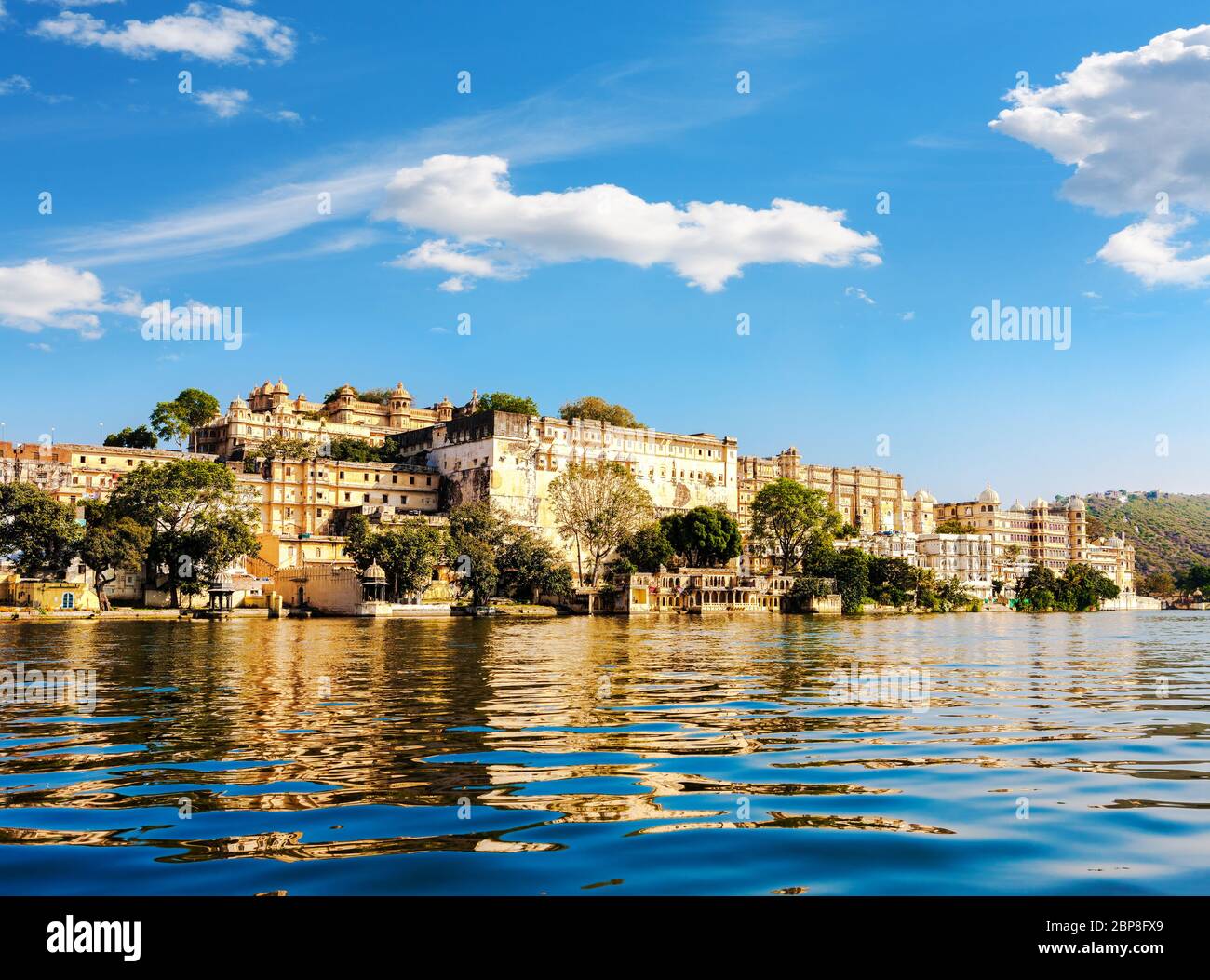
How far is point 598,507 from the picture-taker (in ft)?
335

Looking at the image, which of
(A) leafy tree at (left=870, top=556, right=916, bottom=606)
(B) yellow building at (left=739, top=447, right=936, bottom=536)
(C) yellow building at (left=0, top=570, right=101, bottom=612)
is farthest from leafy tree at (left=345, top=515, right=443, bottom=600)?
(B) yellow building at (left=739, top=447, right=936, bottom=536)

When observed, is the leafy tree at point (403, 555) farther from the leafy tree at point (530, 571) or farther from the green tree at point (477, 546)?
the leafy tree at point (530, 571)

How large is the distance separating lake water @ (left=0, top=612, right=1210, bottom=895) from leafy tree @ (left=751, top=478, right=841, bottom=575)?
8949cm

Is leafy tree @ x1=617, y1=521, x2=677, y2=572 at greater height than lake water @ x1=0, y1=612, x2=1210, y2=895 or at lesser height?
greater

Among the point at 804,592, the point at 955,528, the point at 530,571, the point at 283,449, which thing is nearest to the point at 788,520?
the point at 804,592

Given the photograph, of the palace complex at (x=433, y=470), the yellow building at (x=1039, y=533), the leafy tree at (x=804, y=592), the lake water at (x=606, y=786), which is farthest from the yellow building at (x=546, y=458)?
the lake water at (x=606, y=786)

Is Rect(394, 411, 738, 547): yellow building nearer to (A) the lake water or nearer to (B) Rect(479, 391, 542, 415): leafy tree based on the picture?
(B) Rect(479, 391, 542, 415): leafy tree

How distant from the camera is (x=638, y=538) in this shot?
10262 cm

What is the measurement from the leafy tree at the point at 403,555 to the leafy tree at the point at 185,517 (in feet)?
28.4

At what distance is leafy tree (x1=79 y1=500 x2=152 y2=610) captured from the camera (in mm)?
70562

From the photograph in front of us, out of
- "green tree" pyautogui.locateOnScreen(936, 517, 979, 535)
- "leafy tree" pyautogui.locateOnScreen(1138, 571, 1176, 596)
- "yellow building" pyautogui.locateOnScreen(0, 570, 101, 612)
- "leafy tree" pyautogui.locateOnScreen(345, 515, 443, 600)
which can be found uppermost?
"green tree" pyautogui.locateOnScreen(936, 517, 979, 535)
